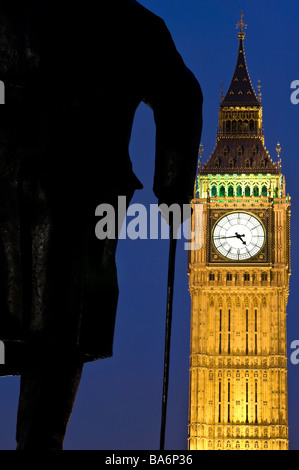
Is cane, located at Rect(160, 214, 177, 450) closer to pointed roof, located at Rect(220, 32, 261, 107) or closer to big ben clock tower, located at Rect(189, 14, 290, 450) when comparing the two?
big ben clock tower, located at Rect(189, 14, 290, 450)

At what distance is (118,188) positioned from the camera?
5234mm

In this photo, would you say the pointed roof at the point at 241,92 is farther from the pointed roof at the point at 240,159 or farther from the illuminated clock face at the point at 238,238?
the illuminated clock face at the point at 238,238

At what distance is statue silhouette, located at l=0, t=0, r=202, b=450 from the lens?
4.88m

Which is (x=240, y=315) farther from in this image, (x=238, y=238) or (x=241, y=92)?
(x=241, y=92)

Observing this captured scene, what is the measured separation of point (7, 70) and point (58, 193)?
1.83 feet

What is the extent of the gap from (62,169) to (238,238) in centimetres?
5566

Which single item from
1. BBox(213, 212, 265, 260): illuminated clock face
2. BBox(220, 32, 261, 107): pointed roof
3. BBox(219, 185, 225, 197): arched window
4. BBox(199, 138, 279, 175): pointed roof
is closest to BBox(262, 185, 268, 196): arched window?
BBox(199, 138, 279, 175): pointed roof

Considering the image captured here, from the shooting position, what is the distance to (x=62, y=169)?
4973 millimetres

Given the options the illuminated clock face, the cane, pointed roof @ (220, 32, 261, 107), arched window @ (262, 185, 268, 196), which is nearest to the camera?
the cane

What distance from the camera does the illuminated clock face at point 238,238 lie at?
198 feet

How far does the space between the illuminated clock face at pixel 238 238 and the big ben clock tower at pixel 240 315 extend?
0.05 metres

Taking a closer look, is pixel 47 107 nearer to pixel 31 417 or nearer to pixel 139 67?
pixel 139 67

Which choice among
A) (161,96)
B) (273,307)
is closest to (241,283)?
(273,307)

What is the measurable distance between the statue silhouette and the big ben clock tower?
2147 inches
